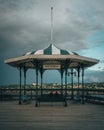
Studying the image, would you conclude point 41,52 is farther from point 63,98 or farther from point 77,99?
point 77,99

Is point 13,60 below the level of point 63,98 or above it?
above

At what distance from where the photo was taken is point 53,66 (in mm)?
34781

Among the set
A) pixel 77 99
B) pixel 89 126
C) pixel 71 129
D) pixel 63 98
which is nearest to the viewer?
pixel 71 129

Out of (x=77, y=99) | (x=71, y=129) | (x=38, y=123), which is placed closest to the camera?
(x=71, y=129)

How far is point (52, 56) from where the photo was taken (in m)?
26.8

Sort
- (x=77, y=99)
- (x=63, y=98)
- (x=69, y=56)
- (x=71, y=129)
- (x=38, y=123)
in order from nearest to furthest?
(x=71, y=129) < (x=38, y=123) < (x=69, y=56) < (x=63, y=98) < (x=77, y=99)

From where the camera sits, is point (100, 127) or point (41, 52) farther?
point (41, 52)

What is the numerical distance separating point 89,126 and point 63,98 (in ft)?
46.6

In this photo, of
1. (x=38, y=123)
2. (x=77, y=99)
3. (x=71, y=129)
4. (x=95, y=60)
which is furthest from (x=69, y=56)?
(x=71, y=129)

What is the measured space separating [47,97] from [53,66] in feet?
21.5

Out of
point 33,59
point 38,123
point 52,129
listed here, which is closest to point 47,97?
point 33,59

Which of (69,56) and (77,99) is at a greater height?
(69,56)

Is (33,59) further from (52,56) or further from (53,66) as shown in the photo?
(53,66)

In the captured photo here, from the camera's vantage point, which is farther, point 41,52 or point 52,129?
point 41,52
